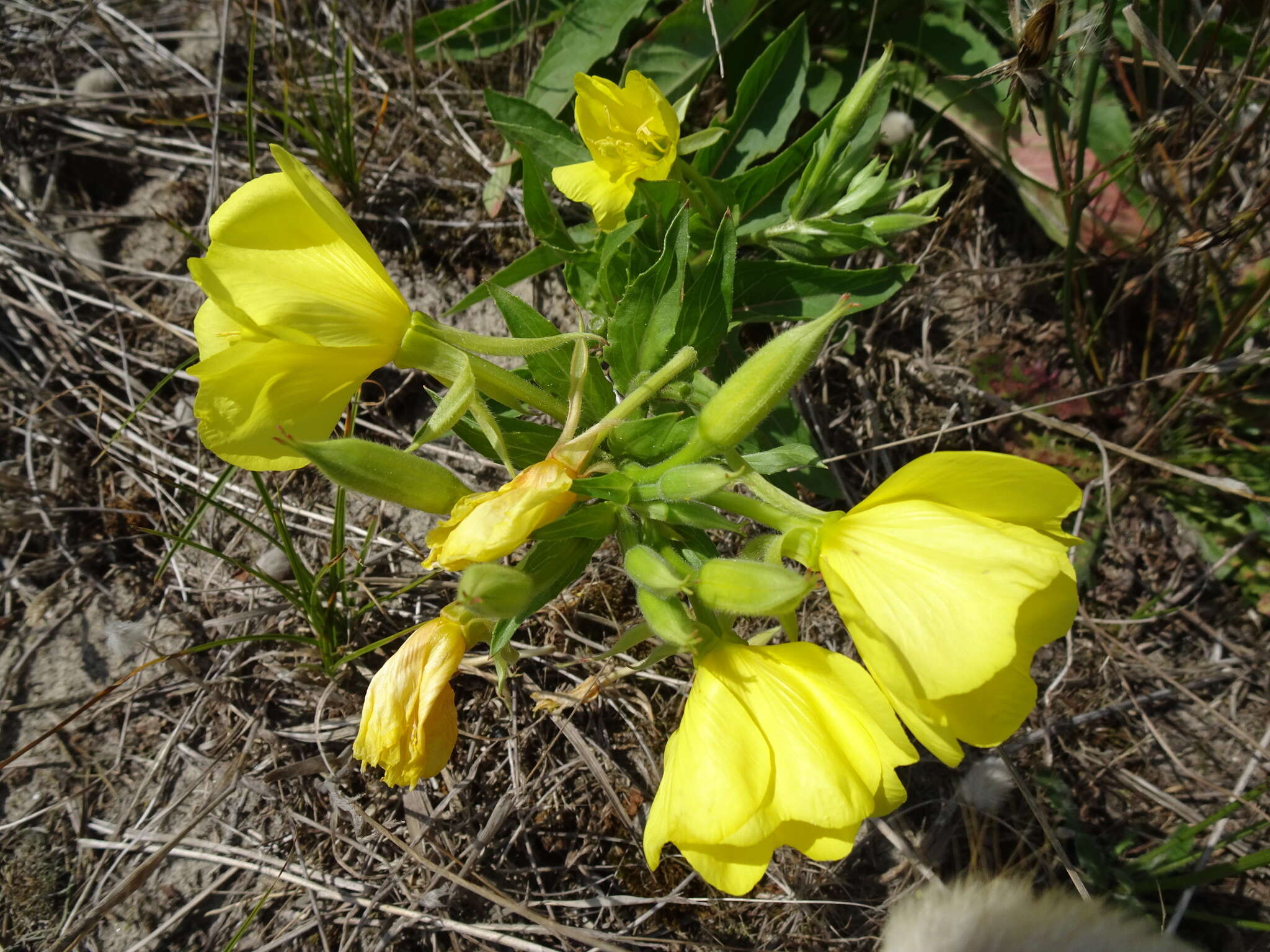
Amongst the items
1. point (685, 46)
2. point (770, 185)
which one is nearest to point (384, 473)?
point (770, 185)

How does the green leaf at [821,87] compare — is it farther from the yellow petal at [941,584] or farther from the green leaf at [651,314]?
the yellow petal at [941,584]

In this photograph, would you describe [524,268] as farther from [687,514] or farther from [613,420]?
[687,514]

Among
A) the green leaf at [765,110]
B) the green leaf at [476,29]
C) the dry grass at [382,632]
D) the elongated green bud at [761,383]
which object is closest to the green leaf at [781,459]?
the elongated green bud at [761,383]

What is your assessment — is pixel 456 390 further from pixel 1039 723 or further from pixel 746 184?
pixel 1039 723

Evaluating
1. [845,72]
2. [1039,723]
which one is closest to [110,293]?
[845,72]

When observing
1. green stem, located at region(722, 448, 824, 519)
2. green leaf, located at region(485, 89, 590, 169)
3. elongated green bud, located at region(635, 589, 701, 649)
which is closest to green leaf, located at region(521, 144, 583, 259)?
green leaf, located at region(485, 89, 590, 169)
